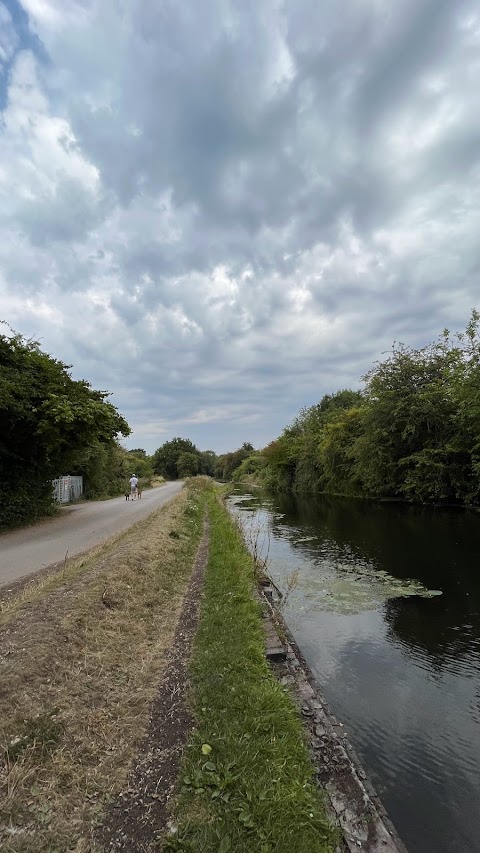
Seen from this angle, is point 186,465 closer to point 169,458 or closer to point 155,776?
point 169,458

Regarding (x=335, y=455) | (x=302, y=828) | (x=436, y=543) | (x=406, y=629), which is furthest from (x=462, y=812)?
(x=335, y=455)

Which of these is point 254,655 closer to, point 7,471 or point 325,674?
point 325,674

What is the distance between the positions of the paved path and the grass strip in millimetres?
5631

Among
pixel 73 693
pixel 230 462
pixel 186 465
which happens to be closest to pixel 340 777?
pixel 73 693

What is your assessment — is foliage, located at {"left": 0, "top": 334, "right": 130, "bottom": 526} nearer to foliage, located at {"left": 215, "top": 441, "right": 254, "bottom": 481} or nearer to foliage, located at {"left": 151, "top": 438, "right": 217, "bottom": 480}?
foliage, located at {"left": 151, "top": 438, "right": 217, "bottom": 480}

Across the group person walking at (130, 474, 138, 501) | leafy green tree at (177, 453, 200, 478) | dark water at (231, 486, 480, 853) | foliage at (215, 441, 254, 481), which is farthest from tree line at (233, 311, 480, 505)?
foliage at (215, 441, 254, 481)

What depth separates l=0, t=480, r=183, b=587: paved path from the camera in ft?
34.1

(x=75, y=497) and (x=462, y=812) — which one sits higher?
(x=75, y=497)

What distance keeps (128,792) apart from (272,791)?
3.86 feet

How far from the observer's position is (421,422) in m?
31.7

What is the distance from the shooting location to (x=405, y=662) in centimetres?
765

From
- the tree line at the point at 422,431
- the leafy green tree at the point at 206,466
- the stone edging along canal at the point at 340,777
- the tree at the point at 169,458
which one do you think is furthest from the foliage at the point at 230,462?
the stone edging along canal at the point at 340,777

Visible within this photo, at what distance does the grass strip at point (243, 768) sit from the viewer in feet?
10.3

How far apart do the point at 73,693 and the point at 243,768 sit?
2.05m
